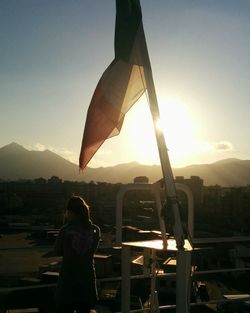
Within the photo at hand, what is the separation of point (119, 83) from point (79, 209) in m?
1.01

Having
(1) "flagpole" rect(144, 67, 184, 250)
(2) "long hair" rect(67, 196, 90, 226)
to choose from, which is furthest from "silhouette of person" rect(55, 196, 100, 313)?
(1) "flagpole" rect(144, 67, 184, 250)

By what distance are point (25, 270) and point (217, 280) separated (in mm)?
20780

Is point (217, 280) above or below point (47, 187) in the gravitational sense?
below

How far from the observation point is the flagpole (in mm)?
2971

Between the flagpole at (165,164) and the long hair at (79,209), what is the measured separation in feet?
2.73

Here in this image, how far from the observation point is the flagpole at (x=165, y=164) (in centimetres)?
297

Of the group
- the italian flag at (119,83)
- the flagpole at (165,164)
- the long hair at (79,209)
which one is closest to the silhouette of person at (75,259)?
the long hair at (79,209)

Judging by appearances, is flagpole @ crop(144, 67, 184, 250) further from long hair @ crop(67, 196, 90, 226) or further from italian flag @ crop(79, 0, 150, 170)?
long hair @ crop(67, 196, 90, 226)

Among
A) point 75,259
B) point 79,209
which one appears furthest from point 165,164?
point 75,259

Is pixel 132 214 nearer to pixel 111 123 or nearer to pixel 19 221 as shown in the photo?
pixel 19 221

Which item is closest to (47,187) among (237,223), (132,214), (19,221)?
(19,221)

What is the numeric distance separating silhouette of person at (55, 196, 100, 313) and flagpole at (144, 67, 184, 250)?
849 millimetres

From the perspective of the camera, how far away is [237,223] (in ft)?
247

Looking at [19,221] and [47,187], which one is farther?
[47,187]
